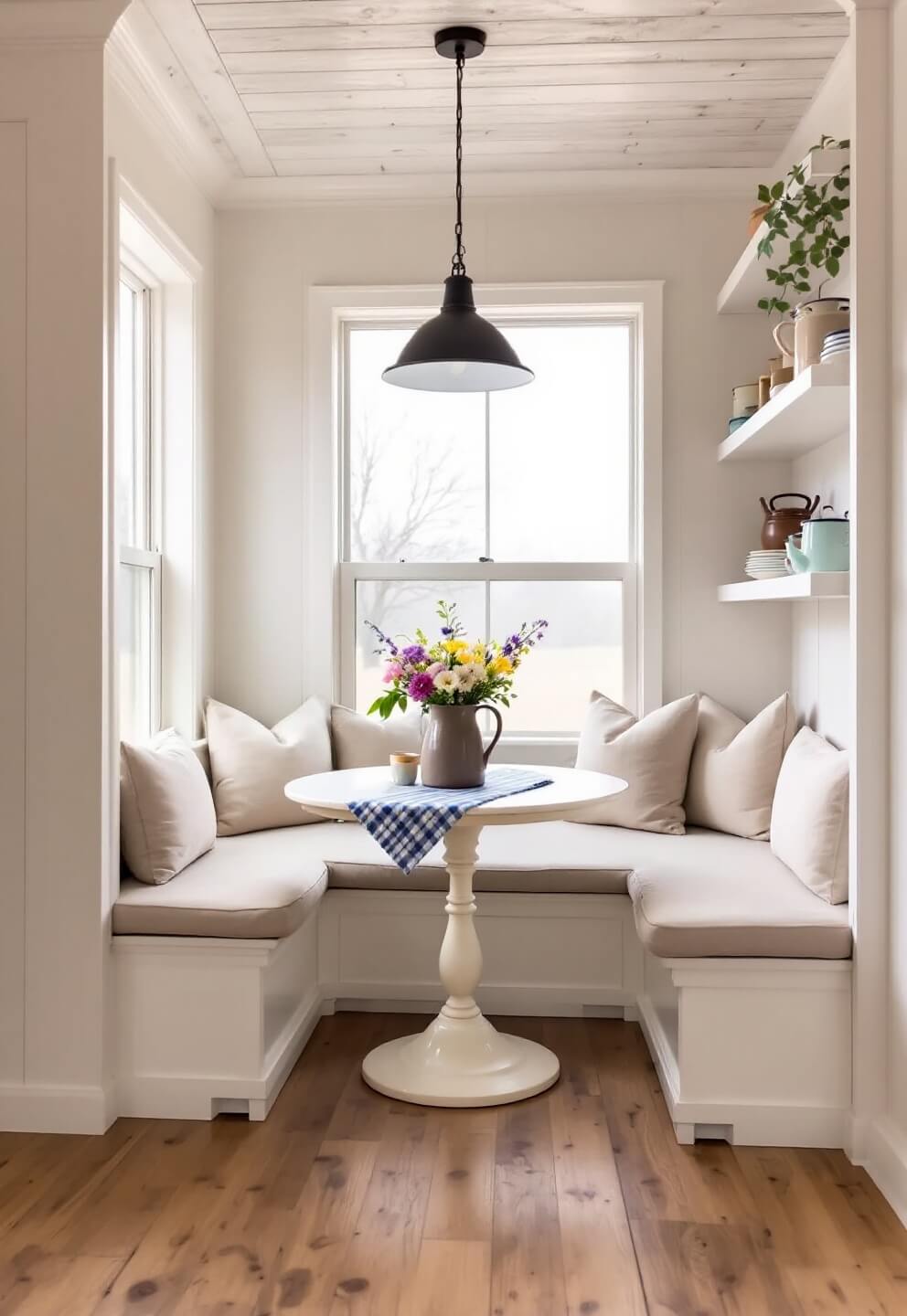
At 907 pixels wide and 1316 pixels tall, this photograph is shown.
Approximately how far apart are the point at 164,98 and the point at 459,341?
3.81 ft

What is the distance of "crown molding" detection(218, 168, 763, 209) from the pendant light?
0.73 m

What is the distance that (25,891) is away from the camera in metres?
2.70

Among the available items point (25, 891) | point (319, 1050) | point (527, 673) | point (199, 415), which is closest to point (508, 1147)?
point (319, 1050)

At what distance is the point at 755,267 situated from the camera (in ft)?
10.8

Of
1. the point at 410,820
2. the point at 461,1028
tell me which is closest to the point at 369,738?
the point at 461,1028

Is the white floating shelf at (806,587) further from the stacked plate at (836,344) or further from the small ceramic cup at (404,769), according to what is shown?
the small ceramic cup at (404,769)

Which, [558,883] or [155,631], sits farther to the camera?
[155,631]

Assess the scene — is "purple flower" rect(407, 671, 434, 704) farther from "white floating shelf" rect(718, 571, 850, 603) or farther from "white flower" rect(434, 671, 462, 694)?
"white floating shelf" rect(718, 571, 850, 603)

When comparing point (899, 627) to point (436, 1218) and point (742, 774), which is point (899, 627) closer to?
point (742, 774)

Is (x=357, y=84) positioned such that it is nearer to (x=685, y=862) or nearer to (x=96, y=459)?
(x=96, y=459)

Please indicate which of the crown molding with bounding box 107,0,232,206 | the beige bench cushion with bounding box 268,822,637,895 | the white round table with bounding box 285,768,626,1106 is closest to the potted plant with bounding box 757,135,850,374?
the white round table with bounding box 285,768,626,1106

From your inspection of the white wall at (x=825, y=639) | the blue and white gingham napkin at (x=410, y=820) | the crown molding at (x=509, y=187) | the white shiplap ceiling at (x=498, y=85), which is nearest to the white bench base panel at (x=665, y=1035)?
the blue and white gingham napkin at (x=410, y=820)

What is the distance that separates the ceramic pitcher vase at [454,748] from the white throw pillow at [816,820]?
2.64 feet

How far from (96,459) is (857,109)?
6.11ft
